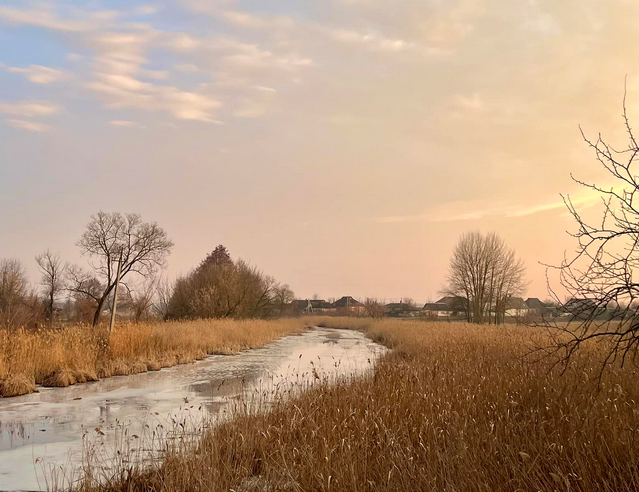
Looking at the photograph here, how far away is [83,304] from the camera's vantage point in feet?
121

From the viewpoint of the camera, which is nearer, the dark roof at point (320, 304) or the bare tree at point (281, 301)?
the bare tree at point (281, 301)

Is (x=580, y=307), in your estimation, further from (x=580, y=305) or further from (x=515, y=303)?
(x=515, y=303)

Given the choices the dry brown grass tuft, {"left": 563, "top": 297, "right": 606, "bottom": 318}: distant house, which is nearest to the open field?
{"left": 563, "top": 297, "right": 606, "bottom": 318}: distant house

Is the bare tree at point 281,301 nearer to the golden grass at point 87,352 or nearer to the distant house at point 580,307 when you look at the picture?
the golden grass at point 87,352

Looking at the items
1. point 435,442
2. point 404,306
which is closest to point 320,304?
point 404,306

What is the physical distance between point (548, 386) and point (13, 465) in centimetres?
627

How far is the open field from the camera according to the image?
3.36m

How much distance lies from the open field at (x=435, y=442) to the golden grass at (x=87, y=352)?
7.02m

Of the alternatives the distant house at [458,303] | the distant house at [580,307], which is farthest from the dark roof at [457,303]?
the distant house at [580,307]

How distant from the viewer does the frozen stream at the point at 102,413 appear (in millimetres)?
5327

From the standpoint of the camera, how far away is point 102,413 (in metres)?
8.07

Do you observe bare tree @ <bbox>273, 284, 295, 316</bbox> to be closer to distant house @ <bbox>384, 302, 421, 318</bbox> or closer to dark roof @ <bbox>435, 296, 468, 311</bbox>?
dark roof @ <bbox>435, 296, 468, 311</bbox>

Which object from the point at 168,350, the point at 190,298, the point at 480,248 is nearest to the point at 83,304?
the point at 190,298

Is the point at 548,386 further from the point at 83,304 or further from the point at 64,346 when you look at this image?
the point at 83,304
